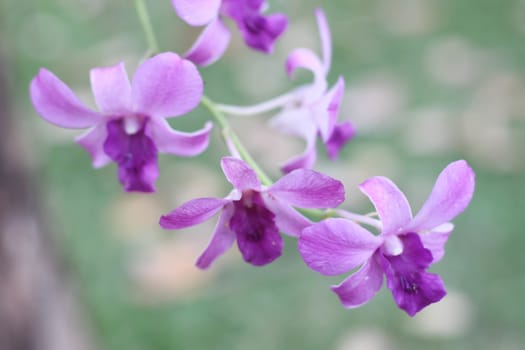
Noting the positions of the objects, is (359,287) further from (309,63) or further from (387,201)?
(309,63)

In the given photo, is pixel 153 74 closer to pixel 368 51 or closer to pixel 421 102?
pixel 421 102

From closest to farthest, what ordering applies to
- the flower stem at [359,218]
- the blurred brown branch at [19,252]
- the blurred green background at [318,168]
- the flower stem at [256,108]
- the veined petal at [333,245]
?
the veined petal at [333,245] → the flower stem at [359,218] → the flower stem at [256,108] → the blurred brown branch at [19,252] → the blurred green background at [318,168]

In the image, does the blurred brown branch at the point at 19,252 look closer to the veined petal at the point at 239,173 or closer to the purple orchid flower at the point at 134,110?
the purple orchid flower at the point at 134,110

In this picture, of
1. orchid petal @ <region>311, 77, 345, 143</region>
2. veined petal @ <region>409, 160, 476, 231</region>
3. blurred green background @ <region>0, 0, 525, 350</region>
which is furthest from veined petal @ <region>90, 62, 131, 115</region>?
blurred green background @ <region>0, 0, 525, 350</region>

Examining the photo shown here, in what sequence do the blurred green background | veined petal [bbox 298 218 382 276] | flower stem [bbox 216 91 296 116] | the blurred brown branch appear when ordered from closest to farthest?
1. veined petal [bbox 298 218 382 276]
2. flower stem [bbox 216 91 296 116]
3. the blurred brown branch
4. the blurred green background

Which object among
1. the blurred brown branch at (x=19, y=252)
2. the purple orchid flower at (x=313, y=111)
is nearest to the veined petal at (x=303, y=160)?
the purple orchid flower at (x=313, y=111)

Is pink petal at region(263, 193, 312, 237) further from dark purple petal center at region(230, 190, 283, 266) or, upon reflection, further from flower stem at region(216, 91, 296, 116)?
flower stem at region(216, 91, 296, 116)

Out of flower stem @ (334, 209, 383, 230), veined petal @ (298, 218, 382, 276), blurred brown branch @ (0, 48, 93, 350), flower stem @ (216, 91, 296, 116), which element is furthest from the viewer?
blurred brown branch @ (0, 48, 93, 350)

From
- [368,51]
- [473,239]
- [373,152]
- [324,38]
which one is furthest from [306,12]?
[324,38]
